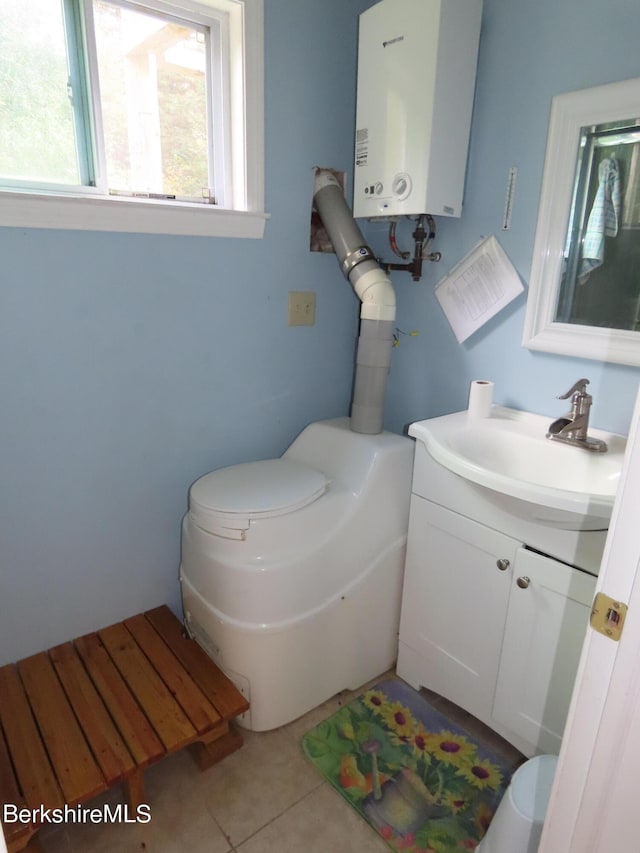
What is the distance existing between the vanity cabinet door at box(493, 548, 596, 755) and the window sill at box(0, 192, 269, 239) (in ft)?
4.03

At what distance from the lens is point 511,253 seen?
5.13 feet

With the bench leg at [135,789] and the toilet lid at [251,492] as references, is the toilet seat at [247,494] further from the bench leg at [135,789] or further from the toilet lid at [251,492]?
the bench leg at [135,789]

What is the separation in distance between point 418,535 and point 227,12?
159cm

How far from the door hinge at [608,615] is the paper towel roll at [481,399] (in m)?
Result: 0.99

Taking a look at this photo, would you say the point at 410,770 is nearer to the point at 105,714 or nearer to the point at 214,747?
the point at 214,747

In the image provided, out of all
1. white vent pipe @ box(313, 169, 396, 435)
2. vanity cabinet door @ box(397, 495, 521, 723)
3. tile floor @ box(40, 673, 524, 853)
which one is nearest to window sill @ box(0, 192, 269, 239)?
white vent pipe @ box(313, 169, 396, 435)

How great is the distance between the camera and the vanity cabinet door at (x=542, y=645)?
4.08 ft

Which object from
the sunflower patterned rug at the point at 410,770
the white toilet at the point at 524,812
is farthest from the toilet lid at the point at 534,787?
the sunflower patterned rug at the point at 410,770

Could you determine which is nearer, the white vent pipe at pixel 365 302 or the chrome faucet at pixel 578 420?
→ the chrome faucet at pixel 578 420

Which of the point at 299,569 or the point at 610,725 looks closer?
the point at 610,725

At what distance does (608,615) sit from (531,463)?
86cm

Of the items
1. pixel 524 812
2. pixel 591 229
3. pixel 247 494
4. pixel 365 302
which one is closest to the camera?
pixel 524 812

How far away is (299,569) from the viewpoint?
145 centimetres

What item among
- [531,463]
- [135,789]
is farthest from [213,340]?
[135,789]
